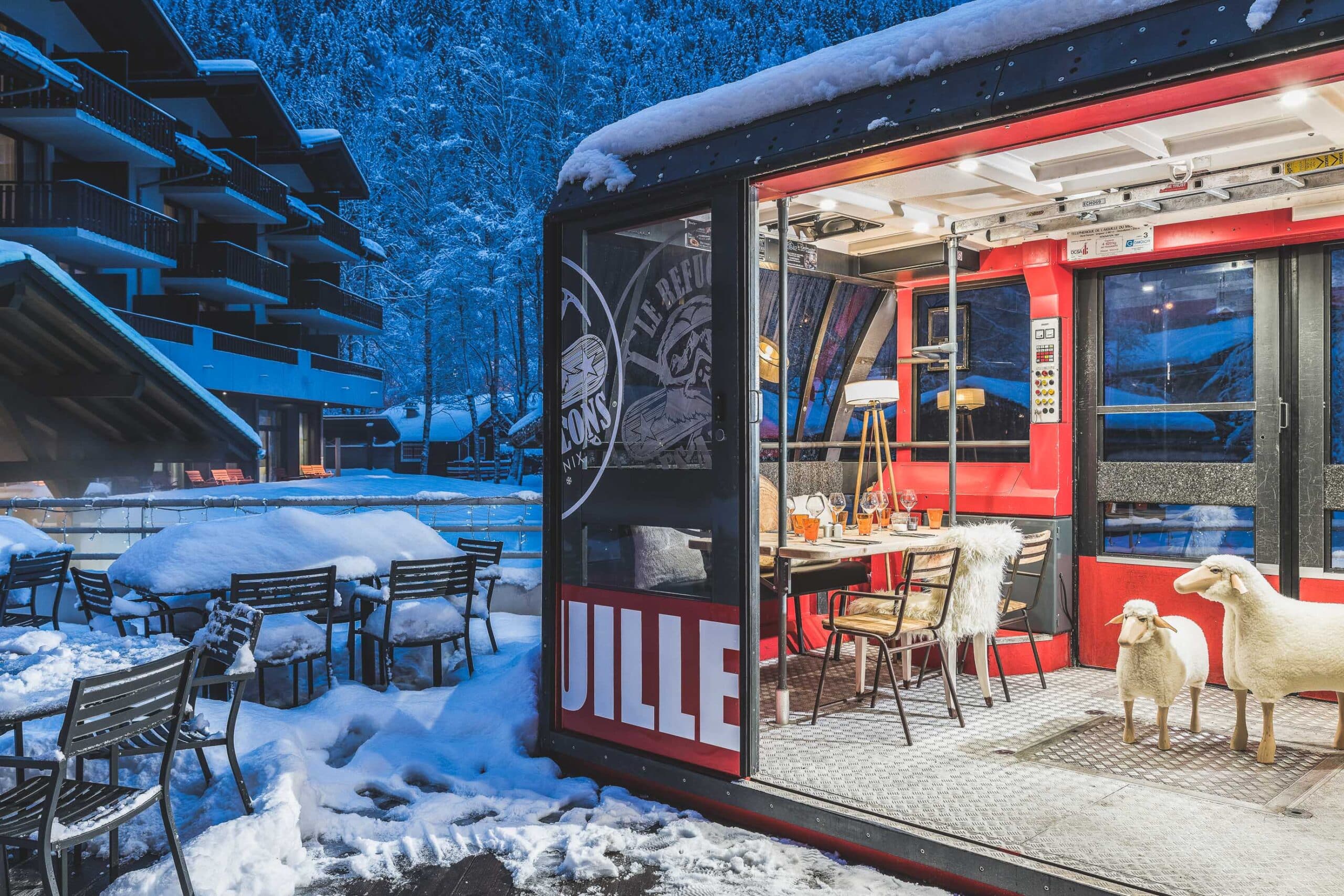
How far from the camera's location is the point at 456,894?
3523 millimetres

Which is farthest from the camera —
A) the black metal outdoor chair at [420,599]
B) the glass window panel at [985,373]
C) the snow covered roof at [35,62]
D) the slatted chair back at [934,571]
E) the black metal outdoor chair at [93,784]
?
the snow covered roof at [35,62]

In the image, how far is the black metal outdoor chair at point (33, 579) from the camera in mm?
6672

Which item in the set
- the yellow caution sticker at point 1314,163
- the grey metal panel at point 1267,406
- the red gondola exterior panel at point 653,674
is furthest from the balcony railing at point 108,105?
the yellow caution sticker at point 1314,163

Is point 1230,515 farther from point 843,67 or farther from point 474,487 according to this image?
point 474,487

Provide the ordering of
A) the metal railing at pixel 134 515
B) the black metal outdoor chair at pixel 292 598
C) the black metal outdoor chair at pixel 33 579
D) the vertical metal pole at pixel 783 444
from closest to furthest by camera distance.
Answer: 1. the vertical metal pole at pixel 783 444
2. the black metal outdoor chair at pixel 292 598
3. the black metal outdoor chair at pixel 33 579
4. the metal railing at pixel 134 515

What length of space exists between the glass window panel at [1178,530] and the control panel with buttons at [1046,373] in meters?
0.76

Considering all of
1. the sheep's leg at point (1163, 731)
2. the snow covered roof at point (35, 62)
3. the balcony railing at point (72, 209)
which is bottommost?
the sheep's leg at point (1163, 731)

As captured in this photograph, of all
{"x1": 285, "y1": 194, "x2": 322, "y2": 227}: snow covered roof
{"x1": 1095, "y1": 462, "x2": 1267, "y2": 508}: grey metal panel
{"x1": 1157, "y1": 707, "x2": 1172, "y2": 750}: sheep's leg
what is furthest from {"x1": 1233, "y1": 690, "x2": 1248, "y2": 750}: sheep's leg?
{"x1": 285, "y1": 194, "x2": 322, "y2": 227}: snow covered roof

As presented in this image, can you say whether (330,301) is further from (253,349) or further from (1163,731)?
(1163,731)

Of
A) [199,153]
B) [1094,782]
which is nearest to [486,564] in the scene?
[1094,782]

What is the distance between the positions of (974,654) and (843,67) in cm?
369

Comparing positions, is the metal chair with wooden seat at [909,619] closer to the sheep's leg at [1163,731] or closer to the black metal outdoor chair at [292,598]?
the sheep's leg at [1163,731]

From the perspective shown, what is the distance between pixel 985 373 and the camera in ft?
23.5

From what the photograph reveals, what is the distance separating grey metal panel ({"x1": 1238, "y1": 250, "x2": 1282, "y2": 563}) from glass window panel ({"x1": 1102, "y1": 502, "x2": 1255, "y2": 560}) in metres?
0.09
